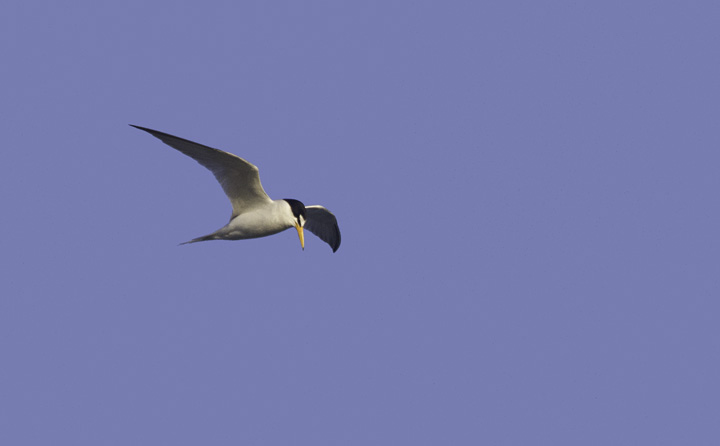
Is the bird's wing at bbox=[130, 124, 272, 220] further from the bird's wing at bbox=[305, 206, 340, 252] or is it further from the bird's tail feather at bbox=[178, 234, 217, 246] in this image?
the bird's wing at bbox=[305, 206, 340, 252]

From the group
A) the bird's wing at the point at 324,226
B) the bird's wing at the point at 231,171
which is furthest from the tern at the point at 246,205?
the bird's wing at the point at 324,226

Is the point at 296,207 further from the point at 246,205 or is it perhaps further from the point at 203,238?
the point at 203,238

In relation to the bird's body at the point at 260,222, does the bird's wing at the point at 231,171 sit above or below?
above

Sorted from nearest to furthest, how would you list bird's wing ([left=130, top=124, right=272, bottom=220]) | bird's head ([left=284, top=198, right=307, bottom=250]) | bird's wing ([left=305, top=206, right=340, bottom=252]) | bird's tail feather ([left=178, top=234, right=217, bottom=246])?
bird's wing ([left=130, top=124, right=272, bottom=220])
bird's head ([left=284, top=198, right=307, bottom=250])
bird's tail feather ([left=178, top=234, right=217, bottom=246])
bird's wing ([left=305, top=206, right=340, bottom=252])

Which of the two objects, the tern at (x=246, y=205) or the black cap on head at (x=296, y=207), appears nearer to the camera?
the tern at (x=246, y=205)

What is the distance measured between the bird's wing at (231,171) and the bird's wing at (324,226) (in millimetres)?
1932

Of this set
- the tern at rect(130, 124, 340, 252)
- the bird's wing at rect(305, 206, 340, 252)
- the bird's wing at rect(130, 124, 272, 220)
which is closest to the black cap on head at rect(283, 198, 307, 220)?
the tern at rect(130, 124, 340, 252)

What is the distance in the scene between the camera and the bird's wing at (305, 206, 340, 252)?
43.4ft

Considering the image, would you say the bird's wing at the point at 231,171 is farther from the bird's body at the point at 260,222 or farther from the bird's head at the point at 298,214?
the bird's head at the point at 298,214

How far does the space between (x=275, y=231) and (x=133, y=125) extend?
8.70 feet

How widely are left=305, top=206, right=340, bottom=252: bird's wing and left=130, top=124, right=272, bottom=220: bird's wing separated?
76.1 inches

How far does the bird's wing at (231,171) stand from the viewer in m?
10.4

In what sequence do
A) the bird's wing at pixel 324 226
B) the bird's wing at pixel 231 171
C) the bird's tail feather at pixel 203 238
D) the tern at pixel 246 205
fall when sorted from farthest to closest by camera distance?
1. the bird's wing at pixel 324 226
2. the bird's tail feather at pixel 203 238
3. the tern at pixel 246 205
4. the bird's wing at pixel 231 171

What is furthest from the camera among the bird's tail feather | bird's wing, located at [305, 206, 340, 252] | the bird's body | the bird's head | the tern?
bird's wing, located at [305, 206, 340, 252]
